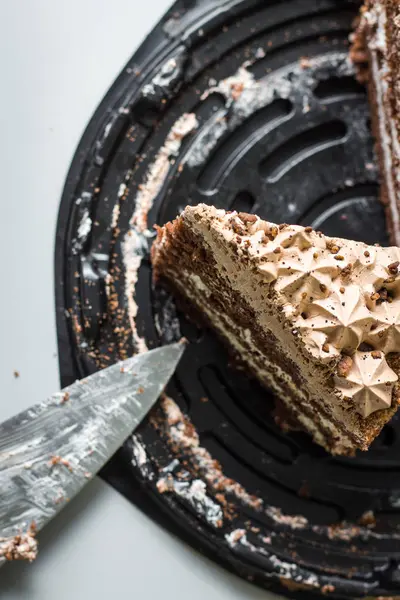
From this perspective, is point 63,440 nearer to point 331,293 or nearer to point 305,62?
point 331,293

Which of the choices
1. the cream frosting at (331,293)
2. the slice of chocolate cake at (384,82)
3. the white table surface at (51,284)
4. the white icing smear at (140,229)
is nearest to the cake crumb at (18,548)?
the white table surface at (51,284)

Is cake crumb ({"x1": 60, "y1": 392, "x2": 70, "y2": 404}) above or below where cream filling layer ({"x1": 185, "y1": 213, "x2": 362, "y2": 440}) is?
below

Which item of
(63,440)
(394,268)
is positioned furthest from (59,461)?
(394,268)

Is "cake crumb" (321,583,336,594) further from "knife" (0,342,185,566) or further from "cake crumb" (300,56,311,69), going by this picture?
"cake crumb" (300,56,311,69)

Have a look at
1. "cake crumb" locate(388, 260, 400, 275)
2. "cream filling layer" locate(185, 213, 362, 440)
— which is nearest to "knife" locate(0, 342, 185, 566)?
"cream filling layer" locate(185, 213, 362, 440)

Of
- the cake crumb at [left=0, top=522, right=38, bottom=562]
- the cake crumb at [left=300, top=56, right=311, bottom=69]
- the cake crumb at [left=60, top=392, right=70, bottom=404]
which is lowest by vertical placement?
the cake crumb at [left=0, top=522, right=38, bottom=562]

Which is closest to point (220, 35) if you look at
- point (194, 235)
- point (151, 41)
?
point (151, 41)

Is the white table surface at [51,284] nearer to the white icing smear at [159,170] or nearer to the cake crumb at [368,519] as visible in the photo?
the white icing smear at [159,170]
